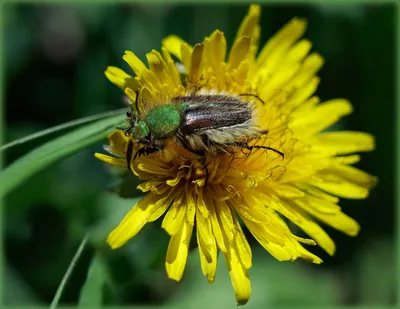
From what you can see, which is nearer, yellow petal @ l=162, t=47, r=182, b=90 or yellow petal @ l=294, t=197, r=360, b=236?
yellow petal @ l=162, t=47, r=182, b=90

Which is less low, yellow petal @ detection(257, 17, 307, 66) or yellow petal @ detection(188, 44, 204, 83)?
yellow petal @ detection(257, 17, 307, 66)

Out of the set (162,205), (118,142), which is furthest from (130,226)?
(118,142)

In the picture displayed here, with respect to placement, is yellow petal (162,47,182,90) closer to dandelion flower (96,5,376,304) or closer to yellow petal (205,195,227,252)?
dandelion flower (96,5,376,304)

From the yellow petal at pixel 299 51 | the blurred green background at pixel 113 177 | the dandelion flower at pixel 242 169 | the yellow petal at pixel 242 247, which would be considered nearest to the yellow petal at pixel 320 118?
the dandelion flower at pixel 242 169

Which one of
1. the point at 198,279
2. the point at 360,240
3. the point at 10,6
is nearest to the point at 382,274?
the point at 360,240

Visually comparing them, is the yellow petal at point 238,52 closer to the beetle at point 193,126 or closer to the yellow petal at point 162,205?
the beetle at point 193,126

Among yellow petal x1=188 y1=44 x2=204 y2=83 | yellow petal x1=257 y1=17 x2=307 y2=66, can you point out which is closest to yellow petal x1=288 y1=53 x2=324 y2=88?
yellow petal x1=257 y1=17 x2=307 y2=66

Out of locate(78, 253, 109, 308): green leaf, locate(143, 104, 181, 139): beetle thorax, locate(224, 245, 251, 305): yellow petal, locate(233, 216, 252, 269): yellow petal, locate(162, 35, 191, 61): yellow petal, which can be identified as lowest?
locate(78, 253, 109, 308): green leaf
